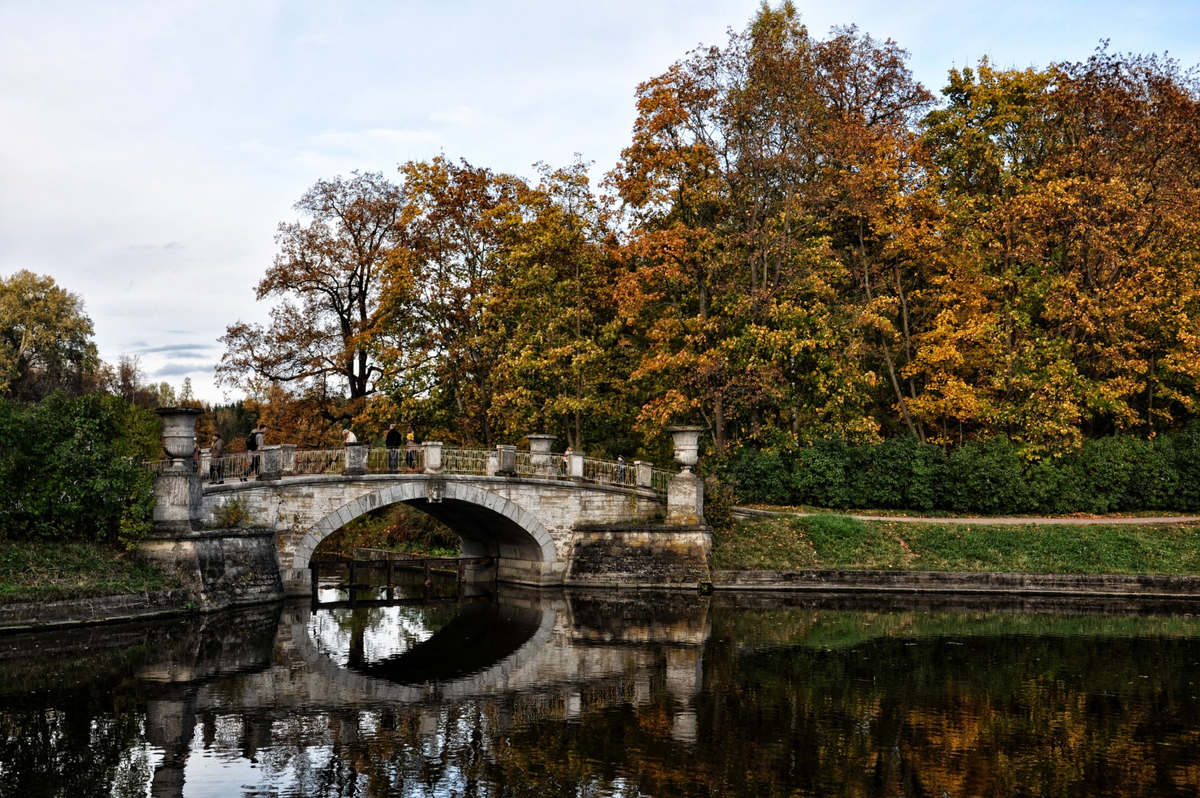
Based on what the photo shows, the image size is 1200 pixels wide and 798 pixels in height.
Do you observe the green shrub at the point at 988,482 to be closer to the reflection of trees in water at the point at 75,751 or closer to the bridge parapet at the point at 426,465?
the bridge parapet at the point at 426,465

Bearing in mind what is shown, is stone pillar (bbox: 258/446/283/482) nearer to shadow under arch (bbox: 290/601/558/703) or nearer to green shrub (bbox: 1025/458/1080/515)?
shadow under arch (bbox: 290/601/558/703)

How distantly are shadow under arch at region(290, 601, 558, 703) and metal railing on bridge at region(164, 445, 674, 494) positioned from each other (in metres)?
3.71

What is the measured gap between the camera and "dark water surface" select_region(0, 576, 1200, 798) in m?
10.0

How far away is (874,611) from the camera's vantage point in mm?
22438

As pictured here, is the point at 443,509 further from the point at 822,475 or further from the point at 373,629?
the point at 822,475

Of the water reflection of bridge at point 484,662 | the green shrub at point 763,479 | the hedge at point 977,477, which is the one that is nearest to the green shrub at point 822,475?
the hedge at point 977,477

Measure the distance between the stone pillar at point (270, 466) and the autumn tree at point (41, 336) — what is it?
3038cm

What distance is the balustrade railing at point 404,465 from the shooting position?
75.2 feet

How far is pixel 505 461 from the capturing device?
2627 cm

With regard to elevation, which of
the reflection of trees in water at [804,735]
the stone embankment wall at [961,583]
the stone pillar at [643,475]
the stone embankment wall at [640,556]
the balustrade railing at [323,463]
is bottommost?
the reflection of trees in water at [804,735]

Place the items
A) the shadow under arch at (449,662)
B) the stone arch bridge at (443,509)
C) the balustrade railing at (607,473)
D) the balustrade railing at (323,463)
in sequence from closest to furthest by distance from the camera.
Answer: the shadow under arch at (449,662) < the stone arch bridge at (443,509) < the balustrade railing at (323,463) < the balustrade railing at (607,473)

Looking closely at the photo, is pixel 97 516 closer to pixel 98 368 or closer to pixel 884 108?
pixel 884 108

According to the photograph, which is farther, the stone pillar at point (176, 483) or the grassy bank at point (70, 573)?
the stone pillar at point (176, 483)

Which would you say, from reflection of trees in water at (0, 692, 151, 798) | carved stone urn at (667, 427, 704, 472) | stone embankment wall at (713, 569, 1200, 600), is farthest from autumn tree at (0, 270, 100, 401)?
reflection of trees in water at (0, 692, 151, 798)
